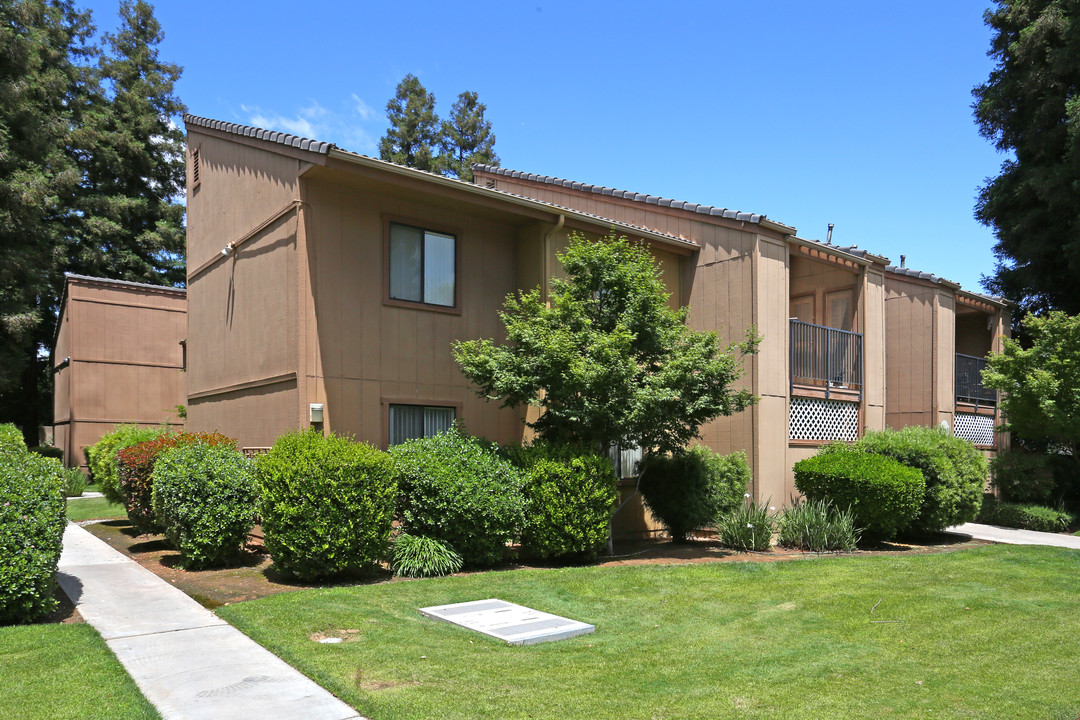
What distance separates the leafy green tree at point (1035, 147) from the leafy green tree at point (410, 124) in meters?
25.4

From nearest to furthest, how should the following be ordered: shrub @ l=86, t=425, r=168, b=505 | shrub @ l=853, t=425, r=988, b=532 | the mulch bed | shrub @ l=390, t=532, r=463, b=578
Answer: the mulch bed → shrub @ l=390, t=532, r=463, b=578 → shrub @ l=853, t=425, r=988, b=532 → shrub @ l=86, t=425, r=168, b=505

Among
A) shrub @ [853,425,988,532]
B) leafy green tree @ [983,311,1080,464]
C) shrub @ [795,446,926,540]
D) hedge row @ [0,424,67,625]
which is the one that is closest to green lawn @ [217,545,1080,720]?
hedge row @ [0,424,67,625]

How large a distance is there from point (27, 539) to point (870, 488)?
11.3m

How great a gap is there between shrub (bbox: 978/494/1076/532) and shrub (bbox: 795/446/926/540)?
5.32 m

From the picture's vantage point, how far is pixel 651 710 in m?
4.94

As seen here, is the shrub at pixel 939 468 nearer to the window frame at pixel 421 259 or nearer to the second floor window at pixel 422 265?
the window frame at pixel 421 259

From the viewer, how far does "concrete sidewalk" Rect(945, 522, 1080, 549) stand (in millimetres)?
13941

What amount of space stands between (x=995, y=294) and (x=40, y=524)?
2620cm

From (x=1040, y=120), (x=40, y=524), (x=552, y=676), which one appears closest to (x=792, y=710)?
(x=552, y=676)

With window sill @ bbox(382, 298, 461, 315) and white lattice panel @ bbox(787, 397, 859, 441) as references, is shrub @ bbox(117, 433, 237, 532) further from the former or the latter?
white lattice panel @ bbox(787, 397, 859, 441)

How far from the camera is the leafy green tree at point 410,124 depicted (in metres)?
39.7

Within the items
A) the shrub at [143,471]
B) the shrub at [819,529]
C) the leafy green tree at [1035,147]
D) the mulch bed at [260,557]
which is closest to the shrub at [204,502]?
the mulch bed at [260,557]

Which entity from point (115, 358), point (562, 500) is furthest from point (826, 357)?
point (115, 358)

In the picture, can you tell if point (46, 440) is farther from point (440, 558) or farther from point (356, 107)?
point (440, 558)
